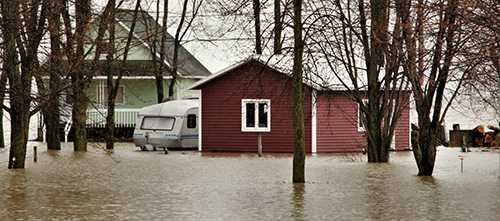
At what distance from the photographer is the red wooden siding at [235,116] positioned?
30.9 meters

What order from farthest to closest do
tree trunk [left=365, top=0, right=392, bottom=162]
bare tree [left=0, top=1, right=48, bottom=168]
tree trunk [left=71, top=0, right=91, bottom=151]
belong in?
tree trunk [left=365, top=0, right=392, bottom=162], tree trunk [left=71, top=0, right=91, bottom=151], bare tree [left=0, top=1, right=48, bottom=168]

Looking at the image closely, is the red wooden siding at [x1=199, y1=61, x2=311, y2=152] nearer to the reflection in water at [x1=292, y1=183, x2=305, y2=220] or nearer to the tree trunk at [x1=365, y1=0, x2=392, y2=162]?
the tree trunk at [x1=365, y1=0, x2=392, y2=162]

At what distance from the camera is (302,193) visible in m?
15.4

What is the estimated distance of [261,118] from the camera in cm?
3130

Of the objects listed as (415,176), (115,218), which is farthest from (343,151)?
(115,218)

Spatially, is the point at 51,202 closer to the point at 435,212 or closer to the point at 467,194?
the point at 435,212

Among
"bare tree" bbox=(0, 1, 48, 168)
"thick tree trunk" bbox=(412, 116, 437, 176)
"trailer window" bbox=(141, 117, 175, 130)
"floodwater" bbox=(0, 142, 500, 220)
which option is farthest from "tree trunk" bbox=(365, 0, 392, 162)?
"trailer window" bbox=(141, 117, 175, 130)

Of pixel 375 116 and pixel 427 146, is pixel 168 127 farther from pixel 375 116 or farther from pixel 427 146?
pixel 427 146

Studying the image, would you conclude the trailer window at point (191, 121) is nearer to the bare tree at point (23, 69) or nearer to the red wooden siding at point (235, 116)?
the red wooden siding at point (235, 116)

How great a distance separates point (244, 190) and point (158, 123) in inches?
710

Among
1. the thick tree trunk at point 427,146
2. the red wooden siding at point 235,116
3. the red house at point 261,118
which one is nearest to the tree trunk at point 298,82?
the thick tree trunk at point 427,146

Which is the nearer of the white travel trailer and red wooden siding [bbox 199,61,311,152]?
red wooden siding [bbox 199,61,311,152]

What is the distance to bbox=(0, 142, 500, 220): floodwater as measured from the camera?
1239cm

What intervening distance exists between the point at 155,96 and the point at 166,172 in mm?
23117
